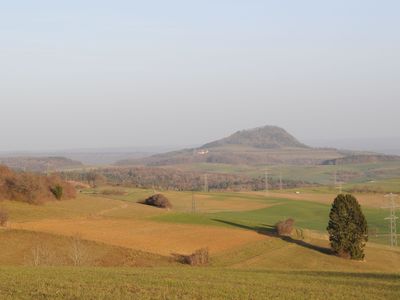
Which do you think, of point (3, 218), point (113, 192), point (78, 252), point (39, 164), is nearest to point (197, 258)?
point (78, 252)

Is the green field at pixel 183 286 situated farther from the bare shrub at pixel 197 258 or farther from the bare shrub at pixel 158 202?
the bare shrub at pixel 158 202

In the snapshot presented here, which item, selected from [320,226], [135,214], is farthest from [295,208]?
[135,214]

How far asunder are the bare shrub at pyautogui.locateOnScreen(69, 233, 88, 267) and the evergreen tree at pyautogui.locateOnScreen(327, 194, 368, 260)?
792 inches

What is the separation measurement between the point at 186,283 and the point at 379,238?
4564 cm

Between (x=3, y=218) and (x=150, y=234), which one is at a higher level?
(x=3, y=218)

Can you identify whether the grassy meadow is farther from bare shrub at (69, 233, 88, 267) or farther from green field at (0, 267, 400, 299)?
bare shrub at (69, 233, 88, 267)

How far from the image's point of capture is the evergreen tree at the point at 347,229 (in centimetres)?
4594

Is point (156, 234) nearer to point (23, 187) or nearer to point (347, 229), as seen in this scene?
point (347, 229)

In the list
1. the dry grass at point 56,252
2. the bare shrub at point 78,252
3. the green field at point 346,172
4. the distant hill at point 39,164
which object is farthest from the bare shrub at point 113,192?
the distant hill at point 39,164

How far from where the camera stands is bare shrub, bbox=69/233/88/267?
3556cm

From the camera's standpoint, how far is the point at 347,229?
154ft

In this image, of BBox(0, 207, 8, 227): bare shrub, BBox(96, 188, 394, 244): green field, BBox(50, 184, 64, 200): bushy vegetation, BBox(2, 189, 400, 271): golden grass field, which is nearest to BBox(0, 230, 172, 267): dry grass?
BBox(2, 189, 400, 271): golden grass field

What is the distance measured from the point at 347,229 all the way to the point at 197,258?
15183 mm

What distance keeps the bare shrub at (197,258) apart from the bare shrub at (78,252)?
21.4 ft
